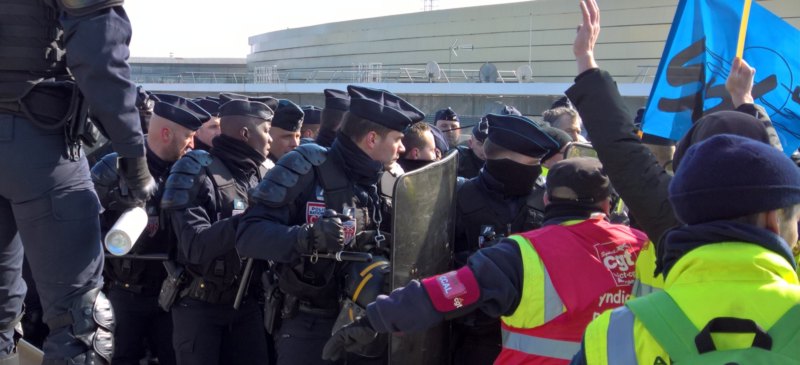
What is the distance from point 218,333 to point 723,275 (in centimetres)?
312

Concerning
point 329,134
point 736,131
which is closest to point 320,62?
point 329,134

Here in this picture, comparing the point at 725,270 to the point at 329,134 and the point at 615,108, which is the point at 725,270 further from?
the point at 329,134

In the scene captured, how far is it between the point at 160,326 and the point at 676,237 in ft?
12.1

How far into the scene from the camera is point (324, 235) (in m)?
3.11

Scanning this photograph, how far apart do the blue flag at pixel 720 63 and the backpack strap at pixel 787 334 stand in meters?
2.29

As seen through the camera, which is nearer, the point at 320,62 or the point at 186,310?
the point at 186,310

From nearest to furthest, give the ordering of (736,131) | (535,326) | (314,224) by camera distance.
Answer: (736,131) < (535,326) < (314,224)

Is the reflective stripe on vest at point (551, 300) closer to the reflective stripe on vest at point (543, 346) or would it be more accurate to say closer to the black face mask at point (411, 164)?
the reflective stripe on vest at point (543, 346)

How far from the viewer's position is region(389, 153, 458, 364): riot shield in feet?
9.77

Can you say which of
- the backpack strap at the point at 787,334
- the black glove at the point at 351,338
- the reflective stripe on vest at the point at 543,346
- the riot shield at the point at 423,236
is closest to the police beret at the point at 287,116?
the riot shield at the point at 423,236

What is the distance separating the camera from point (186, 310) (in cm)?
410

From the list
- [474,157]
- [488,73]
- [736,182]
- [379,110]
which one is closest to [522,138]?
[379,110]

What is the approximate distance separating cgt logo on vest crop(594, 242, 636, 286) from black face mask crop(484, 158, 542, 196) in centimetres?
99

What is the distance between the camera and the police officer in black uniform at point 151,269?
4469 mm
